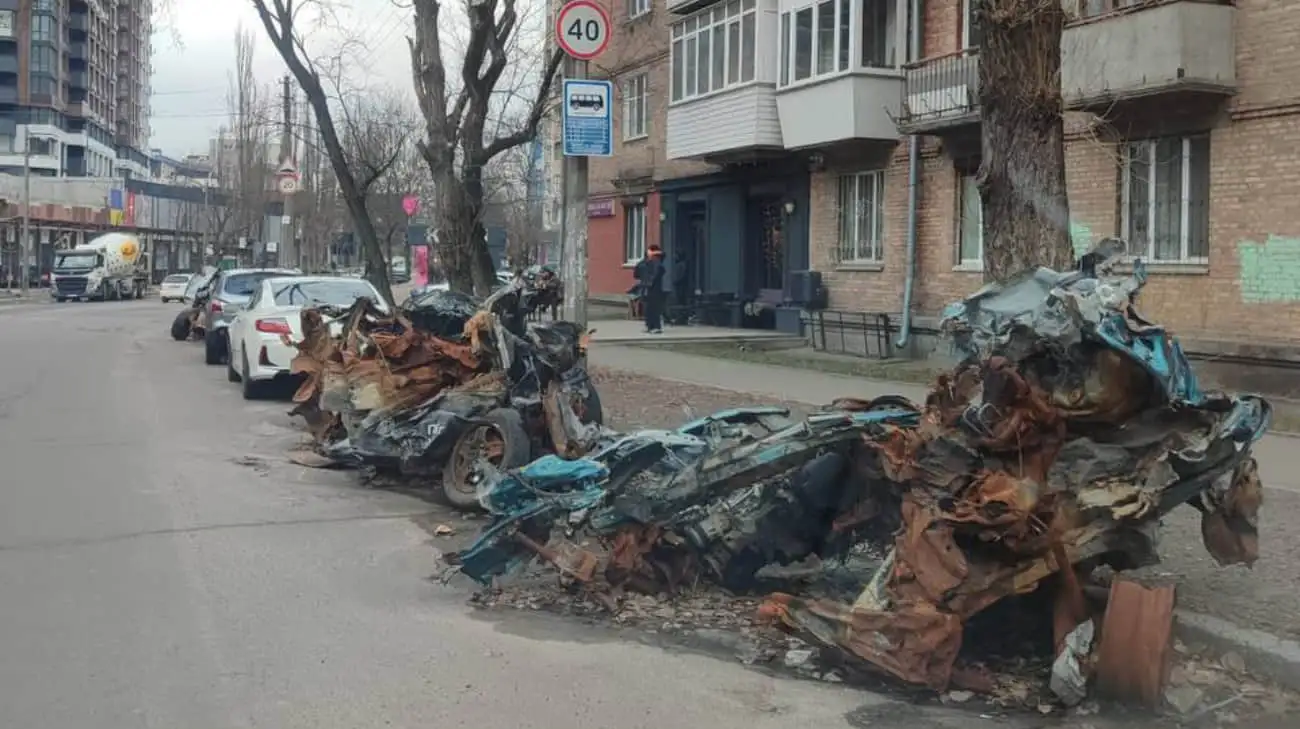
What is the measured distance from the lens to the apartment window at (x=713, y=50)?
945 inches

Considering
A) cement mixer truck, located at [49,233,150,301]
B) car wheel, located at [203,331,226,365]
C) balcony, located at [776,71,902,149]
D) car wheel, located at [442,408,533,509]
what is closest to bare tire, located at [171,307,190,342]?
car wheel, located at [203,331,226,365]

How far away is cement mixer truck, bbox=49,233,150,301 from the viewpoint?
56031mm

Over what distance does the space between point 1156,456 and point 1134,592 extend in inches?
22.7

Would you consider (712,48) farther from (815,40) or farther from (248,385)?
(248,385)

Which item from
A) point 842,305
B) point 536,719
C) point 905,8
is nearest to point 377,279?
point 842,305

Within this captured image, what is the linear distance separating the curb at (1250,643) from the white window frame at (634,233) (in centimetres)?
2626

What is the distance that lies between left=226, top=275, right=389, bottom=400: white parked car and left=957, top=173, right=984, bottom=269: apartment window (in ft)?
30.9

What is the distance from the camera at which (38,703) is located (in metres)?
4.90

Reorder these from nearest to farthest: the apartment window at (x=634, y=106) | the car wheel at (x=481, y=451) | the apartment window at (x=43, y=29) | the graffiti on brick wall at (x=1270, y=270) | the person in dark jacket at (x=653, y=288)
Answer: the car wheel at (x=481, y=451)
the graffiti on brick wall at (x=1270, y=270)
the person in dark jacket at (x=653, y=288)
the apartment window at (x=634, y=106)
the apartment window at (x=43, y=29)

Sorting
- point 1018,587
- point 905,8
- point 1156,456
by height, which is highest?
point 905,8

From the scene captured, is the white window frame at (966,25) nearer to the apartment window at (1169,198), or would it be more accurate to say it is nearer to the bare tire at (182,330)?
the apartment window at (1169,198)

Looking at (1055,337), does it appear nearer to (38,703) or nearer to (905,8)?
(38,703)

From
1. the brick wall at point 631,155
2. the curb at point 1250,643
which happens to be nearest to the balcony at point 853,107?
the brick wall at point 631,155

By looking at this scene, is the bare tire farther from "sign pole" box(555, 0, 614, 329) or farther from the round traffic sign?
the round traffic sign
